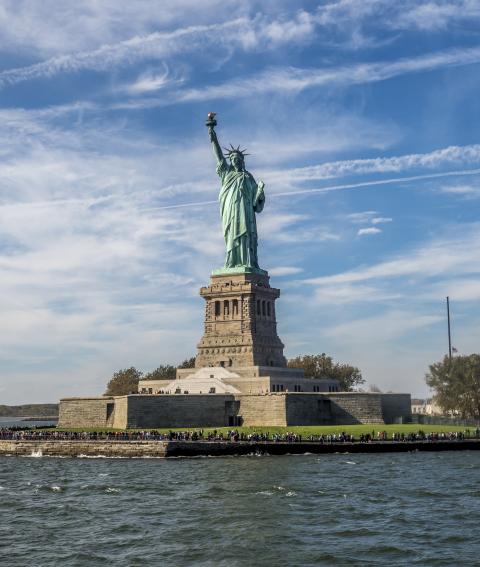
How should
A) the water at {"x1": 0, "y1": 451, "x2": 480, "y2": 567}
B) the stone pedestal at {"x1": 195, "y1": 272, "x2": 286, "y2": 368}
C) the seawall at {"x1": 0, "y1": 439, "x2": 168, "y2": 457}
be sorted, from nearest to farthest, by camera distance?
the water at {"x1": 0, "y1": 451, "x2": 480, "y2": 567} → the seawall at {"x1": 0, "y1": 439, "x2": 168, "y2": 457} → the stone pedestal at {"x1": 195, "y1": 272, "x2": 286, "y2": 368}

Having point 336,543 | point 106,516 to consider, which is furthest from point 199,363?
point 336,543

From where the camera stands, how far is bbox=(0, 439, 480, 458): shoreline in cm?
6188

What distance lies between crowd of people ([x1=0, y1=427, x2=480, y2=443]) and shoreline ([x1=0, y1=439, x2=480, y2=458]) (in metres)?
0.58

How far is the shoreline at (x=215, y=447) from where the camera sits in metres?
61.9

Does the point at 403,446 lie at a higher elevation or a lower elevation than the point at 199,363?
lower

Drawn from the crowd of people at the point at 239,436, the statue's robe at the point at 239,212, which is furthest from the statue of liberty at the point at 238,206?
the crowd of people at the point at 239,436

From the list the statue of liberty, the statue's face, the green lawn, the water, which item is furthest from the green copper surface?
the water

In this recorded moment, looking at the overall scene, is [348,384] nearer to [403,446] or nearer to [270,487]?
[403,446]

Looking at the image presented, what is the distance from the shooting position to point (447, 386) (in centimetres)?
9981

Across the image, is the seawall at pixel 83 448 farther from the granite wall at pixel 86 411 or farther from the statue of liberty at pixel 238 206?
the statue of liberty at pixel 238 206

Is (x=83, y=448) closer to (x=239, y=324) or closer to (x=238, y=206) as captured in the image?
(x=239, y=324)

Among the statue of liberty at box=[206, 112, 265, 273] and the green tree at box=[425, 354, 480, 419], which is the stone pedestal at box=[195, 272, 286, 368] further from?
the green tree at box=[425, 354, 480, 419]

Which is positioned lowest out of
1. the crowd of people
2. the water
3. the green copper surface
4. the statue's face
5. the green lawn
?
the water

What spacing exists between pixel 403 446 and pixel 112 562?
39.7 m
